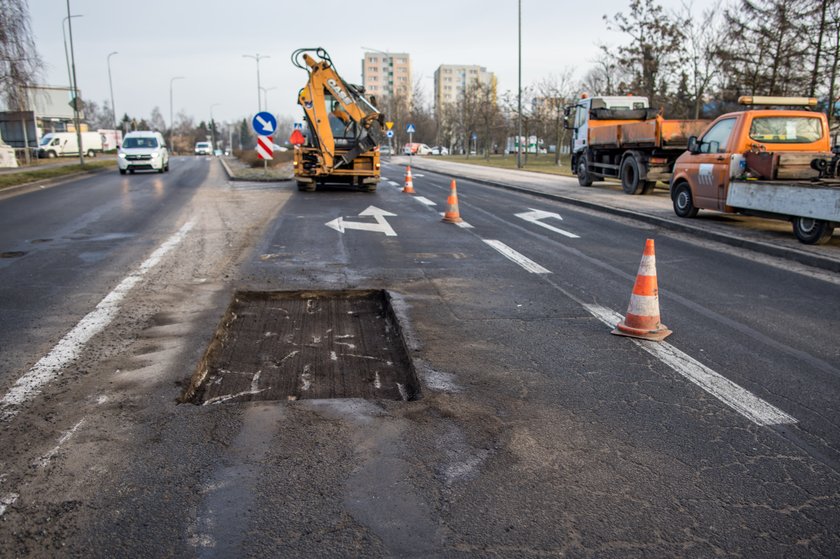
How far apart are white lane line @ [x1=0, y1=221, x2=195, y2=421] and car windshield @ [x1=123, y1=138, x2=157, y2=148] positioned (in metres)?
25.2

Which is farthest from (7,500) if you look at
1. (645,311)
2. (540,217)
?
(540,217)

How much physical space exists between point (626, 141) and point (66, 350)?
1729 centimetres

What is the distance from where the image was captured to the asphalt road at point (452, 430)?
2.62 meters

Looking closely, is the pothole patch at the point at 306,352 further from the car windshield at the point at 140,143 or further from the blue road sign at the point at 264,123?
the car windshield at the point at 140,143

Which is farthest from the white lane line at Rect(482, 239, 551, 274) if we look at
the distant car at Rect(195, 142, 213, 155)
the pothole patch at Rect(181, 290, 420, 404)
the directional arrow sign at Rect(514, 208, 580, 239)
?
the distant car at Rect(195, 142, 213, 155)

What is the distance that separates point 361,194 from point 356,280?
1186cm

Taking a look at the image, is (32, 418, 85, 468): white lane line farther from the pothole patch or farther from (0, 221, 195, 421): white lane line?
the pothole patch

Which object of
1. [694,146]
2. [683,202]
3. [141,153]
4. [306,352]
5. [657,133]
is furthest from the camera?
[141,153]

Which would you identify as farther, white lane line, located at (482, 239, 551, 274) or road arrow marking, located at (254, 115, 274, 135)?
road arrow marking, located at (254, 115, 274, 135)

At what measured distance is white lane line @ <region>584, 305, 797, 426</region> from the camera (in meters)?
3.76

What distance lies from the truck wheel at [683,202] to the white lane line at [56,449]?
11943 mm

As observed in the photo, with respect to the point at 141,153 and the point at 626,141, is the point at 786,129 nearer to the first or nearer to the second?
the point at 626,141

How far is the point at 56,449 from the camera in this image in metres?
3.25

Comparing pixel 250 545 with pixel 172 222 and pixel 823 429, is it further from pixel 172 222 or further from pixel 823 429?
pixel 172 222
